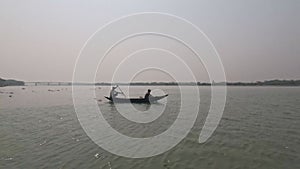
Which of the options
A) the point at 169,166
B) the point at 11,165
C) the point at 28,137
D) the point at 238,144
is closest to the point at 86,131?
the point at 28,137

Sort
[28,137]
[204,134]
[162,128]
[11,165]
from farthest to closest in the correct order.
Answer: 1. [162,128]
2. [204,134]
3. [28,137]
4. [11,165]

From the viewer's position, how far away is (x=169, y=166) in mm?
12109

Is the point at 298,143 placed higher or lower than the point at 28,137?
lower

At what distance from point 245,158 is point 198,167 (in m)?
3.20

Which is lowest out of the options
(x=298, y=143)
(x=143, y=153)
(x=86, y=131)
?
(x=298, y=143)

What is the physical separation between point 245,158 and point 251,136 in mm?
5995

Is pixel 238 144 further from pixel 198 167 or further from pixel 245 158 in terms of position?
pixel 198 167

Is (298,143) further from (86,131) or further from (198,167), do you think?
(86,131)

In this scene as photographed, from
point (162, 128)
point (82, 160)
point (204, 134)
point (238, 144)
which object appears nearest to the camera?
point (82, 160)

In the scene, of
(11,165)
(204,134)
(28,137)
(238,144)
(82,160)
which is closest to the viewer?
(11,165)

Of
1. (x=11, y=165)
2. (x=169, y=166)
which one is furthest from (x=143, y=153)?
(x=11, y=165)

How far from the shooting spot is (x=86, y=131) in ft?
67.3

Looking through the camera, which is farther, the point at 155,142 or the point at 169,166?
the point at 155,142

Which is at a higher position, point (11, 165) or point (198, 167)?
point (11, 165)
